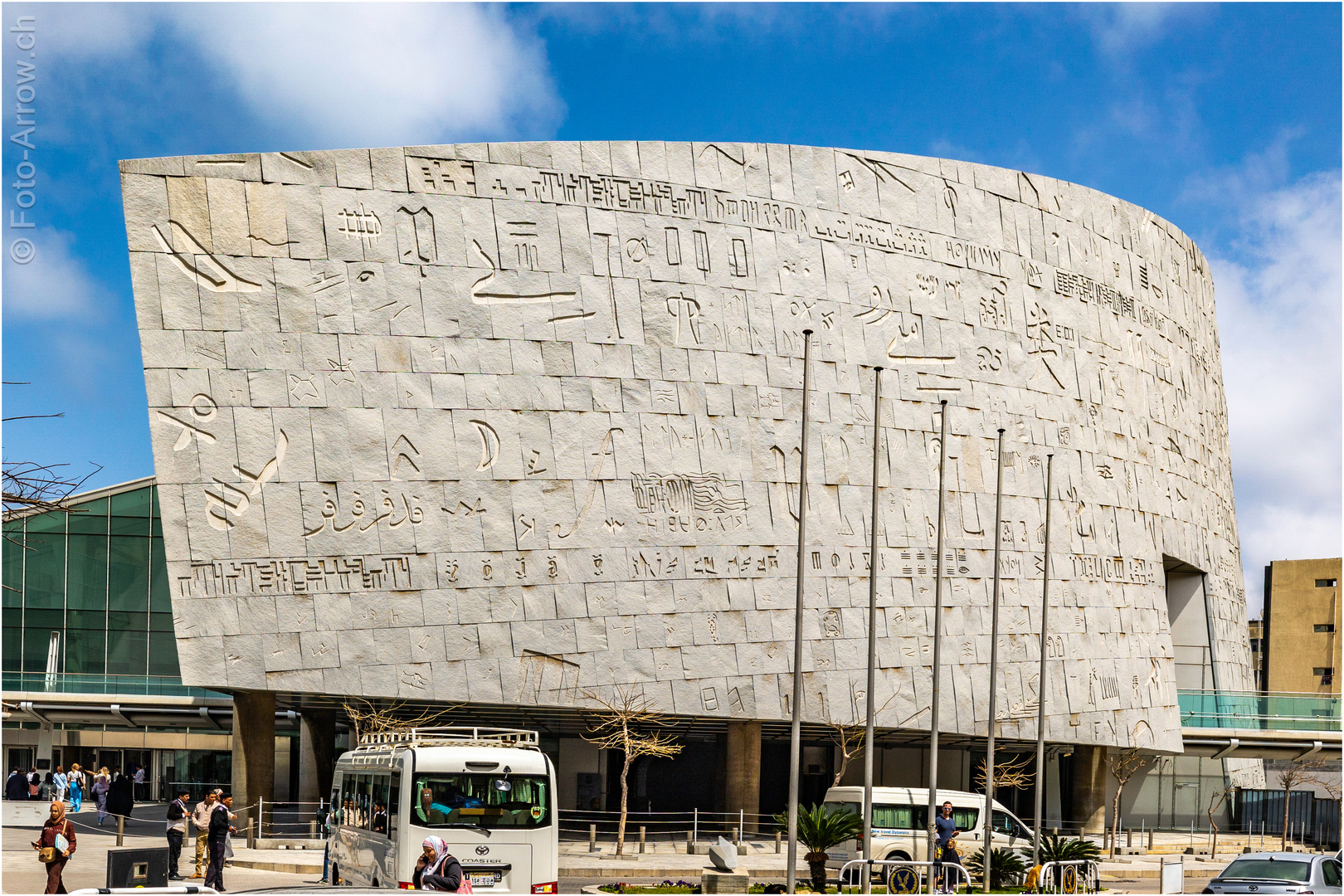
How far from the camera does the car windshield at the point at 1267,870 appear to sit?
1583 centimetres

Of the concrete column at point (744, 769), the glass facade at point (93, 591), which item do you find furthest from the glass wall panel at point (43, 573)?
the concrete column at point (744, 769)

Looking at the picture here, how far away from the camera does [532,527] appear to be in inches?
1142

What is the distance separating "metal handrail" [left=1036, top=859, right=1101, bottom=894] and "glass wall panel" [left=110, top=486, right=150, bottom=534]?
28.4 meters

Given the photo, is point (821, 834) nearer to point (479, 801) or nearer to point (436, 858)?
point (479, 801)

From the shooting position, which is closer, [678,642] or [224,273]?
[224,273]

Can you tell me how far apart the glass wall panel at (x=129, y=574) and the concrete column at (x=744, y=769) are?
18.8 metres

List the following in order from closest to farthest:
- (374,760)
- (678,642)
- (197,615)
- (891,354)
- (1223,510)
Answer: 1. (374,760)
2. (197,615)
3. (678,642)
4. (891,354)
5. (1223,510)

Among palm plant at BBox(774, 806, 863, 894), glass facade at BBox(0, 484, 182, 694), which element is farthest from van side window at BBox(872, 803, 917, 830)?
glass facade at BBox(0, 484, 182, 694)

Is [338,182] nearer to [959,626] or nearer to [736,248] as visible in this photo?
[736,248]

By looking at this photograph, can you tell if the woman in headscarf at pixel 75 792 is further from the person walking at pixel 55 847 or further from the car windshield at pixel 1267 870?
the car windshield at pixel 1267 870

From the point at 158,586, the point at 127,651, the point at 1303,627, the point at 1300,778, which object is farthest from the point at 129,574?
the point at 1303,627

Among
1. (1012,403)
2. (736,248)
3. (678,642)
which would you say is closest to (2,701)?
(678,642)

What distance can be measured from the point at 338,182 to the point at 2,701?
53.8ft

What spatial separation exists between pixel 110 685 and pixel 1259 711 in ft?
99.8
